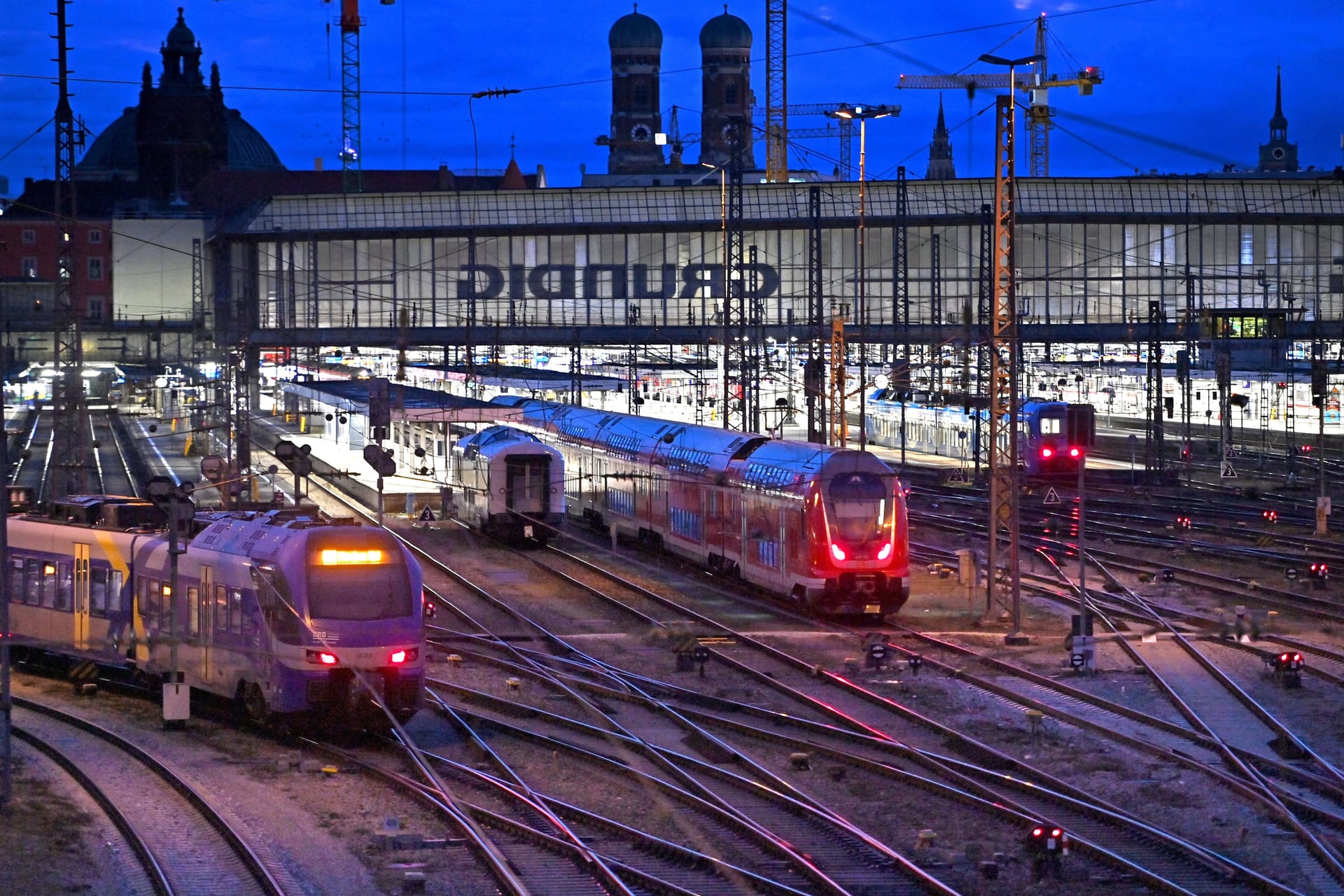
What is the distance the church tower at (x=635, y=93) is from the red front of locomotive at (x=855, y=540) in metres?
110

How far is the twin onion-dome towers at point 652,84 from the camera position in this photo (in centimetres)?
13475

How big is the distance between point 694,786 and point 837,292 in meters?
67.7

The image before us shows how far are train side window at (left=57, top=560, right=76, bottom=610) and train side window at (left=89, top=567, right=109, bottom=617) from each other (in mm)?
558

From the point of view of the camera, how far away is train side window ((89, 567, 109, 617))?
2147cm

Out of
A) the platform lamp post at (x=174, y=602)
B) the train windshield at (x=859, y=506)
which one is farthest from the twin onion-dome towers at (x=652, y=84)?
the platform lamp post at (x=174, y=602)

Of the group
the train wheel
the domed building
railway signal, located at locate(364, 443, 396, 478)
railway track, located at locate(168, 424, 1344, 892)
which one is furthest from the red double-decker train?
the domed building

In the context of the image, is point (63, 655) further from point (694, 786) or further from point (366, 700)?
point (694, 786)

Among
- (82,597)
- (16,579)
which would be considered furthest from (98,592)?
(16,579)

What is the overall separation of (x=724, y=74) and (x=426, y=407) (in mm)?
94221

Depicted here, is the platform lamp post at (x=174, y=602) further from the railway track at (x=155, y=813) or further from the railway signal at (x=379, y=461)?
the railway signal at (x=379, y=461)

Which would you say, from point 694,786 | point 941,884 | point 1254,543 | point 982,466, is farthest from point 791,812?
point 982,466

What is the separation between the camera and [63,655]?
23.5 meters

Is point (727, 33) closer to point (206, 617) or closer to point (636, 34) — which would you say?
point (636, 34)

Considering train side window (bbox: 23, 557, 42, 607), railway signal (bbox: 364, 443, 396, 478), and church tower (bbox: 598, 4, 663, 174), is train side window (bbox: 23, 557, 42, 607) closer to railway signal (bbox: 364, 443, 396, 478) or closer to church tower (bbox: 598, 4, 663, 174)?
railway signal (bbox: 364, 443, 396, 478)
